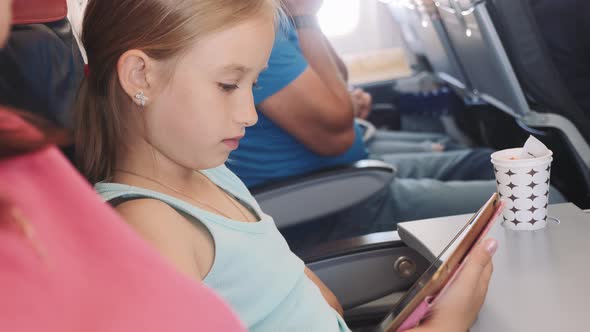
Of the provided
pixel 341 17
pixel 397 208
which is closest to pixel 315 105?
pixel 397 208

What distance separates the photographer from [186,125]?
88cm

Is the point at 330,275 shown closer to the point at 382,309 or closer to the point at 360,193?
the point at 382,309

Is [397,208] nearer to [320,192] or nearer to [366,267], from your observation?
[320,192]

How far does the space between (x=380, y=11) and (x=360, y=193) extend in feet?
11.3

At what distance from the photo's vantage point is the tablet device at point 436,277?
767mm

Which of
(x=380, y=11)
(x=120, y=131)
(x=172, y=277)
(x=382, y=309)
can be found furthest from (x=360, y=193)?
(x=380, y=11)

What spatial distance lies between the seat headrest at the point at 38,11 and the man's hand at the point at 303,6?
0.87m

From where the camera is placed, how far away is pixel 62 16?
103 cm

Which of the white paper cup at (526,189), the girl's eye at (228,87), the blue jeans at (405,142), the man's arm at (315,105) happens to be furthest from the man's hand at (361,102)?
the girl's eye at (228,87)

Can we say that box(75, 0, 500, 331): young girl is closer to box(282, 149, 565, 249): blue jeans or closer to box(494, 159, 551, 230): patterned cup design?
box(494, 159, 551, 230): patterned cup design

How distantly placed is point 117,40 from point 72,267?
23.1 inches

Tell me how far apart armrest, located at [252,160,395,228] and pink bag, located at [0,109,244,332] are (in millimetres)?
1210

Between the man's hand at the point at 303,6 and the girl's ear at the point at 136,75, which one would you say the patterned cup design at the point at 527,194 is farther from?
the man's hand at the point at 303,6

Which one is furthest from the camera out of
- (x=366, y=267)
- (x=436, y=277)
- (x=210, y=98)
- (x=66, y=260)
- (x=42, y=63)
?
(x=366, y=267)
